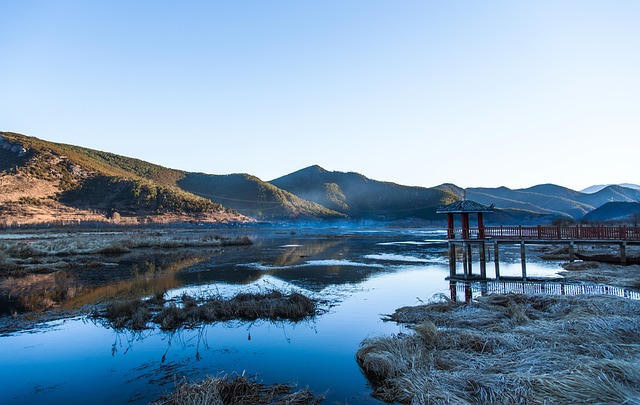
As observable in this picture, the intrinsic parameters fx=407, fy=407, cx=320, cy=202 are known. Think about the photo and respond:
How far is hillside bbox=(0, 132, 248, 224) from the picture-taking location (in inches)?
3108

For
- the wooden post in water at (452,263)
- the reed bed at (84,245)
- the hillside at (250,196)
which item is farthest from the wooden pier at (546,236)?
the hillside at (250,196)

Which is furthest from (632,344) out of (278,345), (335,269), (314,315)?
(335,269)

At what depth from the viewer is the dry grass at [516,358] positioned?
6910 millimetres

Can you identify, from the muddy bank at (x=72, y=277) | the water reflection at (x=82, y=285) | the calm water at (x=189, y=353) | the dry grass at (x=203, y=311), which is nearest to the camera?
the calm water at (x=189, y=353)

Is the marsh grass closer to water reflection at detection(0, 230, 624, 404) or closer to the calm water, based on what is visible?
water reflection at detection(0, 230, 624, 404)

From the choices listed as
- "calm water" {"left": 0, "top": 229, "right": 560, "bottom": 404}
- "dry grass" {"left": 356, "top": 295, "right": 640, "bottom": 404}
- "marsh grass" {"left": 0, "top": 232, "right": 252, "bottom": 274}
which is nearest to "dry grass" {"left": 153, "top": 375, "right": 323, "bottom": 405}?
"calm water" {"left": 0, "top": 229, "right": 560, "bottom": 404}

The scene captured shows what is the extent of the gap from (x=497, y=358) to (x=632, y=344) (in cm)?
313

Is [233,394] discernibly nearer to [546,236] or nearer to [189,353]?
[189,353]

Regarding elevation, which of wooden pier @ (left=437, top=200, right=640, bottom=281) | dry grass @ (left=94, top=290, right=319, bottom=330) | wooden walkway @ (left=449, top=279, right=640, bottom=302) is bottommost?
wooden walkway @ (left=449, top=279, right=640, bottom=302)

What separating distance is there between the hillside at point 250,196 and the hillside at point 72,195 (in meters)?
28.4

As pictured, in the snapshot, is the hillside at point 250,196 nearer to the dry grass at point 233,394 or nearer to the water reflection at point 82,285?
the water reflection at point 82,285

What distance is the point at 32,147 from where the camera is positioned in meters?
104

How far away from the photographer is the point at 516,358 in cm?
891

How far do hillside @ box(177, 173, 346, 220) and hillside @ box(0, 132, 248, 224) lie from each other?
28427mm
